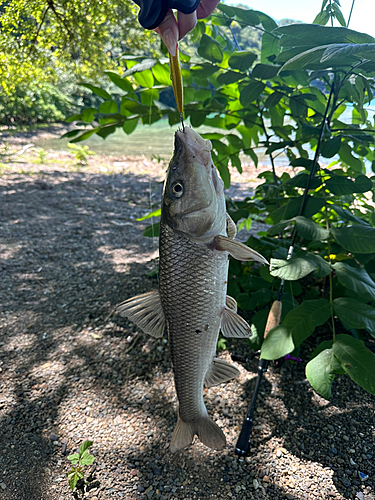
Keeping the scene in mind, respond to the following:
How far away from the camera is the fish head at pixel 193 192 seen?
4.14 ft

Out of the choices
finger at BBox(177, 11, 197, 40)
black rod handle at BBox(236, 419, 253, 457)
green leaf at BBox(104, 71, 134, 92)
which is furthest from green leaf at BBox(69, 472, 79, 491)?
green leaf at BBox(104, 71, 134, 92)

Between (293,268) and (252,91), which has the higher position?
(252,91)

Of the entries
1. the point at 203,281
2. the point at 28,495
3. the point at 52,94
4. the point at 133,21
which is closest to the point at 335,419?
the point at 203,281

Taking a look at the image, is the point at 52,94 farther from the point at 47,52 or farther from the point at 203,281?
the point at 203,281

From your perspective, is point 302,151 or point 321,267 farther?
point 302,151

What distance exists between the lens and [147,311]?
148 cm

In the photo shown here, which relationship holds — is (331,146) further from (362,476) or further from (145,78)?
(362,476)

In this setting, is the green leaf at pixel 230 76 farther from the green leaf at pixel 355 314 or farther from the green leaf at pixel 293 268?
the green leaf at pixel 355 314

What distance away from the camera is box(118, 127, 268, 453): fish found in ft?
4.19

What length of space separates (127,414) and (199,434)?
3.17 ft

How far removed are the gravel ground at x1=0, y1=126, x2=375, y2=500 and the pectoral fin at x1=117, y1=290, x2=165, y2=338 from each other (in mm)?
1098

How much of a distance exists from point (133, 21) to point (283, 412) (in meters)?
6.67

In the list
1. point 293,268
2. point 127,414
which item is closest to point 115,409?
point 127,414

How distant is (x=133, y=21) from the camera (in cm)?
636
